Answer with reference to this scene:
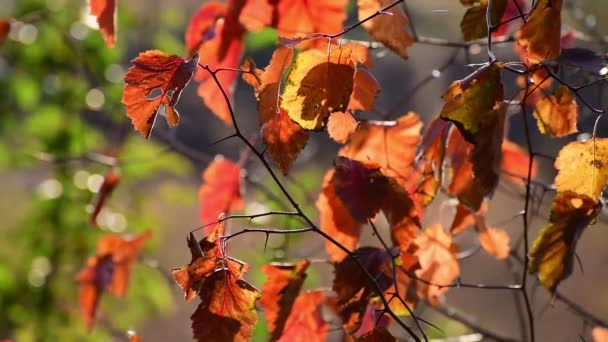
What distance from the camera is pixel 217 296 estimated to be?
2.18 ft

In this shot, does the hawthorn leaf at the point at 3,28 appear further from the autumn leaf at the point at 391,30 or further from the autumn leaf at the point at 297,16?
the autumn leaf at the point at 391,30

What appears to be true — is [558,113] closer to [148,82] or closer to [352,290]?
[352,290]

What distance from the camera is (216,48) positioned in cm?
100

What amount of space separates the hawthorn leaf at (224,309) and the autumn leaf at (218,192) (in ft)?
1.32

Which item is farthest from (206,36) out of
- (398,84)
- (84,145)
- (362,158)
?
(398,84)

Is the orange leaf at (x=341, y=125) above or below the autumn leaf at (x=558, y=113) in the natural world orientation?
below

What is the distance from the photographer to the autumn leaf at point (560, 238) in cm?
67

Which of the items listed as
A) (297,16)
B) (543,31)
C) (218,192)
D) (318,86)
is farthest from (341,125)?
(218,192)

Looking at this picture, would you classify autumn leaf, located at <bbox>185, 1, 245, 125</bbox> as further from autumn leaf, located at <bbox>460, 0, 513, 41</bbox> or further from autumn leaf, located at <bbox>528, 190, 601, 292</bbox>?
autumn leaf, located at <bbox>528, 190, 601, 292</bbox>

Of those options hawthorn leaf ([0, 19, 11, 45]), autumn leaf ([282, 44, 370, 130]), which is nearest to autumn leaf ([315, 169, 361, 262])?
autumn leaf ([282, 44, 370, 130])

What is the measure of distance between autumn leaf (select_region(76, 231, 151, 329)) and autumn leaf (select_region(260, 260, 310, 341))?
0.42 m

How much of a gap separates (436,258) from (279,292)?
19 centimetres

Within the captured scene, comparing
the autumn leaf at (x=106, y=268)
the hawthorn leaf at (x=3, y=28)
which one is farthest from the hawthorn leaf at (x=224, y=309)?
the hawthorn leaf at (x=3, y=28)

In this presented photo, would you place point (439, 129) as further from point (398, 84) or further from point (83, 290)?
point (398, 84)
